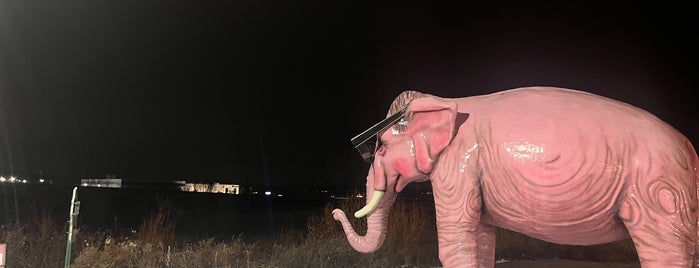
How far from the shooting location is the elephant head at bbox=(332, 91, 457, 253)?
2.82 m

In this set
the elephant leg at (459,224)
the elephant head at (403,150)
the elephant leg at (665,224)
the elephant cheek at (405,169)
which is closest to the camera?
the elephant leg at (665,224)

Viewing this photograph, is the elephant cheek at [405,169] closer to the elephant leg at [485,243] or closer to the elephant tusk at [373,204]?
the elephant tusk at [373,204]

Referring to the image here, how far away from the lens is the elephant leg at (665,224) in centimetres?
232

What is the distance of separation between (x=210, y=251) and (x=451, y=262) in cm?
592

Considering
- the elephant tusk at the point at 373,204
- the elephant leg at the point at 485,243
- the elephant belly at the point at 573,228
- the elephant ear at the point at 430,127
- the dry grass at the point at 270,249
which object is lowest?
the dry grass at the point at 270,249

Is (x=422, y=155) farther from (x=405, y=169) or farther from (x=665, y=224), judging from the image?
(x=665, y=224)

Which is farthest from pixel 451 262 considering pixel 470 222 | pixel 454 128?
pixel 454 128

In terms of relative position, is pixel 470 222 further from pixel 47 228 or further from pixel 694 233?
pixel 47 228

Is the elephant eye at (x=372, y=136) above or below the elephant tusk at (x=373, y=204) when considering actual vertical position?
above

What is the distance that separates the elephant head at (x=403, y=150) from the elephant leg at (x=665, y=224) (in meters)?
0.97

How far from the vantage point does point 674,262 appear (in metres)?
2.32

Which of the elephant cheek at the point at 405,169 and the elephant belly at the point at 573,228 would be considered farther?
the elephant cheek at the point at 405,169

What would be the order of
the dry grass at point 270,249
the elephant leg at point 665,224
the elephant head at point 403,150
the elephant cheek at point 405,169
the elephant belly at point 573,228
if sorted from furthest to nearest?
the dry grass at point 270,249, the elephant cheek at point 405,169, the elephant head at point 403,150, the elephant belly at point 573,228, the elephant leg at point 665,224

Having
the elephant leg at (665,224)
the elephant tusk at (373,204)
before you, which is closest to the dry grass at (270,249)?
the elephant tusk at (373,204)
